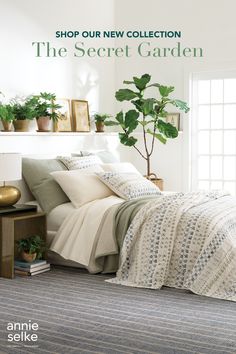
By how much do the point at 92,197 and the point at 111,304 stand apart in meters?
1.52

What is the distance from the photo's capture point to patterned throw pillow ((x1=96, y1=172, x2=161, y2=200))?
5371 mm

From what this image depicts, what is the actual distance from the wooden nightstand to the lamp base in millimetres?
120

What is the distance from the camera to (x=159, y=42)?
7.59 m

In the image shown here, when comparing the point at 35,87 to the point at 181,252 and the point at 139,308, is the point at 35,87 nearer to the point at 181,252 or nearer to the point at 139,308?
the point at 181,252

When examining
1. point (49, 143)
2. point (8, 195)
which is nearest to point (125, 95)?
point (49, 143)

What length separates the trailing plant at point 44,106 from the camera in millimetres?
5996

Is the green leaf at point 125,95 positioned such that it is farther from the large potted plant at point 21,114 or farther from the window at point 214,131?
the large potted plant at point 21,114

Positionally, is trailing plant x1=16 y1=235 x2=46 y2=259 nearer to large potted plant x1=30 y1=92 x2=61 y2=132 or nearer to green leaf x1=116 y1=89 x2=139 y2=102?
large potted plant x1=30 y1=92 x2=61 y2=132

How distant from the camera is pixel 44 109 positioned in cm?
605

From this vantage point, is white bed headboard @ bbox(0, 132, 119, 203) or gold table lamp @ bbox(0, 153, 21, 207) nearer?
gold table lamp @ bbox(0, 153, 21, 207)

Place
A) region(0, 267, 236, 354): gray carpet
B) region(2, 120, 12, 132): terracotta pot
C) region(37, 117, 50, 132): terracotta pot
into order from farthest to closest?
region(37, 117, 50, 132): terracotta pot → region(2, 120, 12, 132): terracotta pot → region(0, 267, 236, 354): gray carpet

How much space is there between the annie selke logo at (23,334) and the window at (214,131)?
4296 mm

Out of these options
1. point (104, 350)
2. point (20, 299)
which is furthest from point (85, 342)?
point (20, 299)

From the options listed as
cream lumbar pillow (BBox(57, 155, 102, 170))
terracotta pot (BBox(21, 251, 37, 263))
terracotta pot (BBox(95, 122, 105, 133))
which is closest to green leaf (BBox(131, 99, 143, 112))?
terracotta pot (BBox(95, 122, 105, 133))
